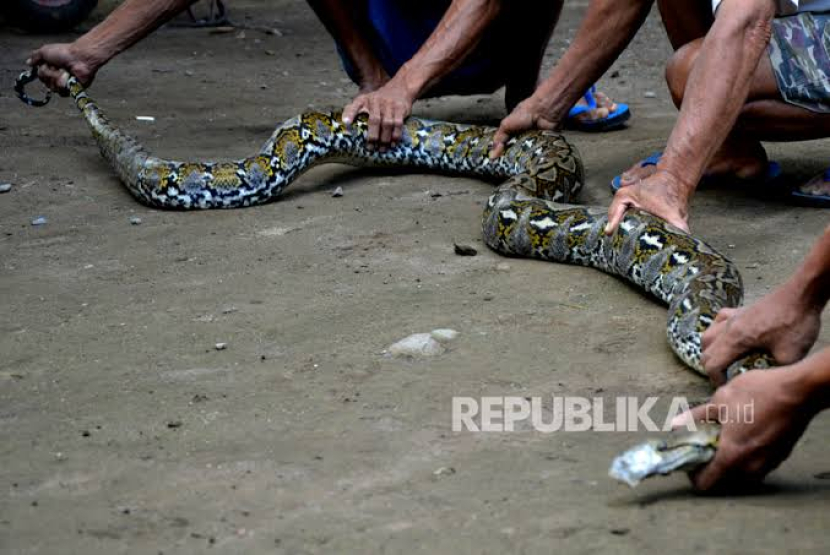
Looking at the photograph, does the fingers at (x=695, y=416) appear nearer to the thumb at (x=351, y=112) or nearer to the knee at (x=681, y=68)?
the knee at (x=681, y=68)

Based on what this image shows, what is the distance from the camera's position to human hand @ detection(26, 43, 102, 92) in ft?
24.2

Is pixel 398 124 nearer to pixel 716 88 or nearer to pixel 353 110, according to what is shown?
pixel 353 110

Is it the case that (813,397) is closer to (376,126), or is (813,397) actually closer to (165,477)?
(165,477)

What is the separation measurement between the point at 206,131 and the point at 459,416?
471 centimetres

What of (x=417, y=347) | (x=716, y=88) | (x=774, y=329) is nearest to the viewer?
(x=774, y=329)

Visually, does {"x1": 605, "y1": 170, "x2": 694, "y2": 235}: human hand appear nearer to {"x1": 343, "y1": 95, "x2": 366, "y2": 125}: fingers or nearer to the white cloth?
the white cloth

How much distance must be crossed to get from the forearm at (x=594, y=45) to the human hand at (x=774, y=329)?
3218mm

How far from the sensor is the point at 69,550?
3.25m

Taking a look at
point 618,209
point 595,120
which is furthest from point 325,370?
point 595,120

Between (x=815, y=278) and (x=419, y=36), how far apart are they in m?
5.12

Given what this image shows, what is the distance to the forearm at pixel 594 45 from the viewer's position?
654 cm

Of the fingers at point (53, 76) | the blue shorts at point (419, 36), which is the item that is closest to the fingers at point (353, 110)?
the blue shorts at point (419, 36)

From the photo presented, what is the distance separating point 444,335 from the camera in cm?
472

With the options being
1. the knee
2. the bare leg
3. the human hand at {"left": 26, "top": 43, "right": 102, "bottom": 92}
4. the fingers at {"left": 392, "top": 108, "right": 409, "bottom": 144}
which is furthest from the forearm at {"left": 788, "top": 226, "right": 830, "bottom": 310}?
the human hand at {"left": 26, "top": 43, "right": 102, "bottom": 92}
